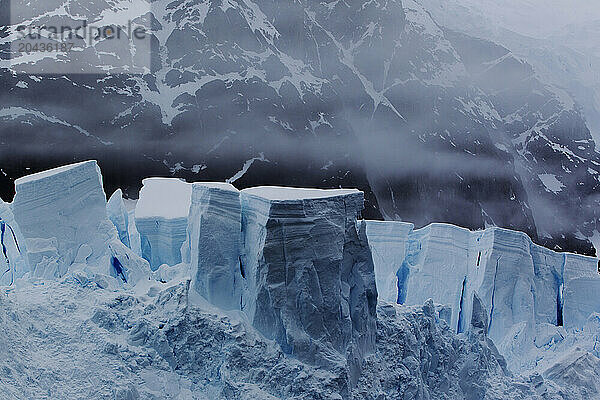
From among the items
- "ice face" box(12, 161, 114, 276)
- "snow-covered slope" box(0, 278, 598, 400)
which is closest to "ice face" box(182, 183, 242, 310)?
"snow-covered slope" box(0, 278, 598, 400)

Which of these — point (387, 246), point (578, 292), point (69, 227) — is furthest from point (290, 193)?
point (578, 292)

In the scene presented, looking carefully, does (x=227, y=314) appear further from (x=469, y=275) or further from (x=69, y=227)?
(x=469, y=275)

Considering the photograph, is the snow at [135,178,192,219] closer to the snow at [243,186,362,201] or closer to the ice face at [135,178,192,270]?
the ice face at [135,178,192,270]

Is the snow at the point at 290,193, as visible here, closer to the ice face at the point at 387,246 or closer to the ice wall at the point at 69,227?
the ice wall at the point at 69,227

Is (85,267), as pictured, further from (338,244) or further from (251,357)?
(338,244)

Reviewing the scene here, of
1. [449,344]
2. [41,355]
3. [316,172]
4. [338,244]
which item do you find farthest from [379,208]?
[41,355]

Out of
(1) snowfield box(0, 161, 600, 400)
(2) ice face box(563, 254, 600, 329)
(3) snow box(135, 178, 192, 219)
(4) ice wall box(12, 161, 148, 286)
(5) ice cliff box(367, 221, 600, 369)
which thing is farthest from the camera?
(2) ice face box(563, 254, 600, 329)

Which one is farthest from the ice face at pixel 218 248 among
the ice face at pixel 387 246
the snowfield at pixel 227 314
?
the ice face at pixel 387 246
